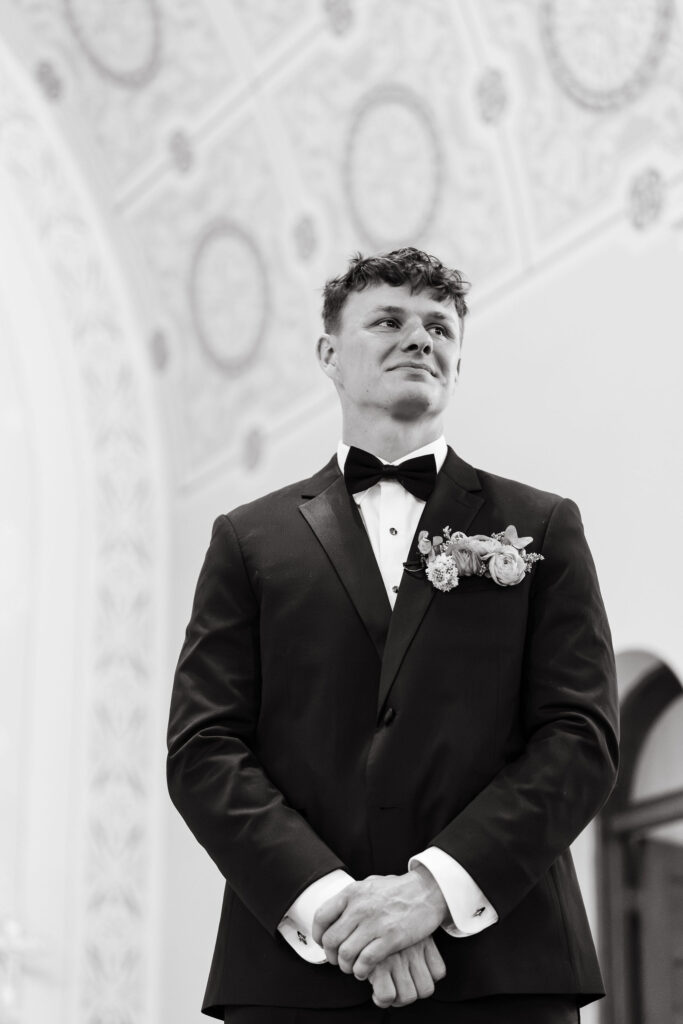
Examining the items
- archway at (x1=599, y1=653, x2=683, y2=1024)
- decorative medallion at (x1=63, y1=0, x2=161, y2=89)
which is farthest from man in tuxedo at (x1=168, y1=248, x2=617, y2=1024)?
decorative medallion at (x1=63, y1=0, x2=161, y2=89)

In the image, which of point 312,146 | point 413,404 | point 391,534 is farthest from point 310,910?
point 312,146

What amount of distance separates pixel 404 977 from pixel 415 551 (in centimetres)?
75

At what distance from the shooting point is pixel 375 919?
7.33 ft

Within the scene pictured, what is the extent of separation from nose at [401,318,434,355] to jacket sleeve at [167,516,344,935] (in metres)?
0.47

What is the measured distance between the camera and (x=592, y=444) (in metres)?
5.14

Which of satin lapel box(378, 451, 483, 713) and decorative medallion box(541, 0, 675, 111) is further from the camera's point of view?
decorative medallion box(541, 0, 675, 111)

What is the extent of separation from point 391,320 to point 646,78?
260cm

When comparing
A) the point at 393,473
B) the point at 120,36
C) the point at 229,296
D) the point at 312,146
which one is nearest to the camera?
the point at 393,473

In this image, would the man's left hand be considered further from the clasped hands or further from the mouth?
the mouth

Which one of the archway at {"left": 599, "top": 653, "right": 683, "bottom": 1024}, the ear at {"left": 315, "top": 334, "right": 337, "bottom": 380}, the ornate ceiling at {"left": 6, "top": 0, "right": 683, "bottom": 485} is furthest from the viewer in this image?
the ornate ceiling at {"left": 6, "top": 0, "right": 683, "bottom": 485}

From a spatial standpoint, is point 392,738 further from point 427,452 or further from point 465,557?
point 427,452

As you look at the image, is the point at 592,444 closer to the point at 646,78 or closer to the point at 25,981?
the point at 646,78

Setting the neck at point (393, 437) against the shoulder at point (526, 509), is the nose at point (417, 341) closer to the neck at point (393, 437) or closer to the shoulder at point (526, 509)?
the neck at point (393, 437)

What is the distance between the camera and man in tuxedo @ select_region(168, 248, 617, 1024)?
2.31 m
